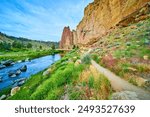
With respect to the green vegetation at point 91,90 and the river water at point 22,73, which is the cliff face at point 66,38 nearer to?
the river water at point 22,73

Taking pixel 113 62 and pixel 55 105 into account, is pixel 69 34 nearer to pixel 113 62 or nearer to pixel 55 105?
pixel 113 62

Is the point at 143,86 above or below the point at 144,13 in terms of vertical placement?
below

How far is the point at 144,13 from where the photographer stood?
28156 millimetres

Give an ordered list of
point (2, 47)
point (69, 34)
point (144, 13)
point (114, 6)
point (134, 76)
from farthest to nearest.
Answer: point (69, 34)
point (2, 47)
point (114, 6)
point (144, 13)
point (134, 76)

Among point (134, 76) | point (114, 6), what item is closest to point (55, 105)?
point (134, 76)

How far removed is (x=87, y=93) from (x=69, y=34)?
117 m

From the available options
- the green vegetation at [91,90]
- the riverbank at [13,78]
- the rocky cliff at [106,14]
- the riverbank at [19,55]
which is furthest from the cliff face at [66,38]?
the green vegetation at [91,90]

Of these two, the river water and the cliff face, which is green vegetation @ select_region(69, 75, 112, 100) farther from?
the cliff face

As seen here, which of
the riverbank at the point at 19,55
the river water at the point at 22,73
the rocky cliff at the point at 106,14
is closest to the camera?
the river water at the point at 22,73

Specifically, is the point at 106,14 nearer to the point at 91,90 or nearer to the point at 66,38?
the point at 91,90

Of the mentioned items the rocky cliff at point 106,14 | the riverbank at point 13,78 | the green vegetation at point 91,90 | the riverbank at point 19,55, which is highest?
the rocky cliff at point 106,14

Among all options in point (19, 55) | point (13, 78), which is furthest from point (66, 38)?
point (13, 78)

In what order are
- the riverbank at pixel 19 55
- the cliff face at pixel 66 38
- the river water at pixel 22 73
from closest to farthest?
1. the river water at pixel 22 73
2. the riverbank at pixel 19 55
3. the cliff face at pixel 66 38

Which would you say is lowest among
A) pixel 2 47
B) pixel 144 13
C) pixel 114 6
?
pixel 2 47
